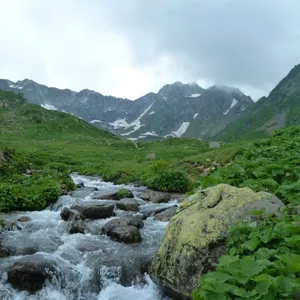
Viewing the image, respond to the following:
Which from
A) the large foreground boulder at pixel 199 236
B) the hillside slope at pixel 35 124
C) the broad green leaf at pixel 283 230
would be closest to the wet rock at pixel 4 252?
the large foreground boulder at pixel 199 236

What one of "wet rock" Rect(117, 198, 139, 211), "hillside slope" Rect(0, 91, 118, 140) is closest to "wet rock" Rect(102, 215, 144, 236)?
"wet rock" Rect(117, 198, 139, 211)

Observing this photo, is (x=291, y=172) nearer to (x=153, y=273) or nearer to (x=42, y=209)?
(x=153, y=273)

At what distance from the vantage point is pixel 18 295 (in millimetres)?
10109

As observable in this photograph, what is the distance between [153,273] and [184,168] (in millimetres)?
23740

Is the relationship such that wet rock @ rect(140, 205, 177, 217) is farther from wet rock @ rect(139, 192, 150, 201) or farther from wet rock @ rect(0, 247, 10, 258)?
wet rock @ rect(0, 247, 10, 258)

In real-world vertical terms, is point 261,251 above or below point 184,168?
below

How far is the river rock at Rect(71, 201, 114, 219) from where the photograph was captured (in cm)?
1750

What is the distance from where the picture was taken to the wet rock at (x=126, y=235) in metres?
13.9

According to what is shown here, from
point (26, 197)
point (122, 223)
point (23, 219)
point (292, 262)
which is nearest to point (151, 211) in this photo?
point (122, 223)


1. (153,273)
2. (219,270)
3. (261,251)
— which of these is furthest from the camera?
(153,273)

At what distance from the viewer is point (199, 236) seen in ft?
29.5

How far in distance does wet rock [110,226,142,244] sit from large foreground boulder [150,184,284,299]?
368cm

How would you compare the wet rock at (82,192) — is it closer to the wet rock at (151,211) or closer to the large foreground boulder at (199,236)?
the wet rock at (151,211)

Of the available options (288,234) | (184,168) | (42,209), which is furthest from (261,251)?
(184,168)
